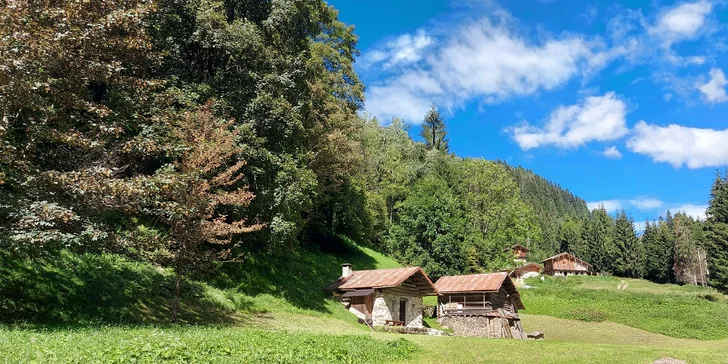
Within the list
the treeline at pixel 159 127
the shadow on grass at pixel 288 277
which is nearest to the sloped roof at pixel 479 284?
the shadow on grass at pixel 288 277

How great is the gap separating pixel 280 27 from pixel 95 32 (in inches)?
597

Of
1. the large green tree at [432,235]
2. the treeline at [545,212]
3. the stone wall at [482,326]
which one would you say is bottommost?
the stone wall at [482,326]

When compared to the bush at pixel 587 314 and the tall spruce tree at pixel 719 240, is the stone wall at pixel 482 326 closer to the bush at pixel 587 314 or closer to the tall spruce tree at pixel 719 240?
the bush at pixel 587 314

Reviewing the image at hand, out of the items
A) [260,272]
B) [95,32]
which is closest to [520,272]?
[260,272]

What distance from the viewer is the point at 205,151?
17.4 m

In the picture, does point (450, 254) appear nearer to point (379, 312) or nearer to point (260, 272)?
point (379, 312)

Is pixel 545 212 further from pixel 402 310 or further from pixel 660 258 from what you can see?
pixel 402 310

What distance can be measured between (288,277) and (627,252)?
8763 centimetres

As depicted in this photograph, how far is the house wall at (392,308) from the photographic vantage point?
92.9ft

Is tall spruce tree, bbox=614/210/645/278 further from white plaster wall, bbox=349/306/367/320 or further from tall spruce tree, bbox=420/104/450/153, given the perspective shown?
white plaster wall, bbox=349/306/367/320

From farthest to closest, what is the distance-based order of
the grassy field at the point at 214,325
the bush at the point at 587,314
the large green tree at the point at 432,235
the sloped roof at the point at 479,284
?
the large green tree at the point at 432,235 → the bush at the point at 587,314 → the sloped roof at the point at 479,284 → the grassy field at the point at 214,325

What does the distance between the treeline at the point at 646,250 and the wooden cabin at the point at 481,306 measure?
7129cm

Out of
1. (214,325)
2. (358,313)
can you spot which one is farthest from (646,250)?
(214,325)

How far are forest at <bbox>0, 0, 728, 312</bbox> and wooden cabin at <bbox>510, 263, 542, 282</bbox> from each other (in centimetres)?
2483
